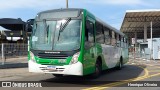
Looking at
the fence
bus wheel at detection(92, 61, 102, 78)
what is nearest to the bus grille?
bus wheel at detection(92, 61, 102, 78)

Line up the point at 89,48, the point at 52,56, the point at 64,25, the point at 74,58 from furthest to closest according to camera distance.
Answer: the point at 89,48 → the point at 64,25 → the point at 52,56 → the point at 74,58

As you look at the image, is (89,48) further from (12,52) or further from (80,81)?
(12,52)

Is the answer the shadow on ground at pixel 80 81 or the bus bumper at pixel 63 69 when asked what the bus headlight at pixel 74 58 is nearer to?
the bus bumper at pixel 63 69

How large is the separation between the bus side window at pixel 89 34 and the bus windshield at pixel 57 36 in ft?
1.95

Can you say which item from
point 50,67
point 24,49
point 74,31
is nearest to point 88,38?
point 74,31

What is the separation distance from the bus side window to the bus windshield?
1.95 feet

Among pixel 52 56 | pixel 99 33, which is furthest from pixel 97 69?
pixel 52 56

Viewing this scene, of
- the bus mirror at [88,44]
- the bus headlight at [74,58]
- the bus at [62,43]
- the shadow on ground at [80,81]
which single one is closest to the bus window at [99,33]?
the bus at [62,43]

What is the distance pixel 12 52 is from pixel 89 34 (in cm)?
1520

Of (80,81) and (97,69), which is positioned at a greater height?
(97,69)

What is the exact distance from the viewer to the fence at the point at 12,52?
2483cm

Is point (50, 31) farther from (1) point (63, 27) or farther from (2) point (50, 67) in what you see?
(2) point (50, 67)

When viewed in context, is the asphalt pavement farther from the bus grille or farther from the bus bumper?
the bus grille

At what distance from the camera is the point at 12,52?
28.2 m
